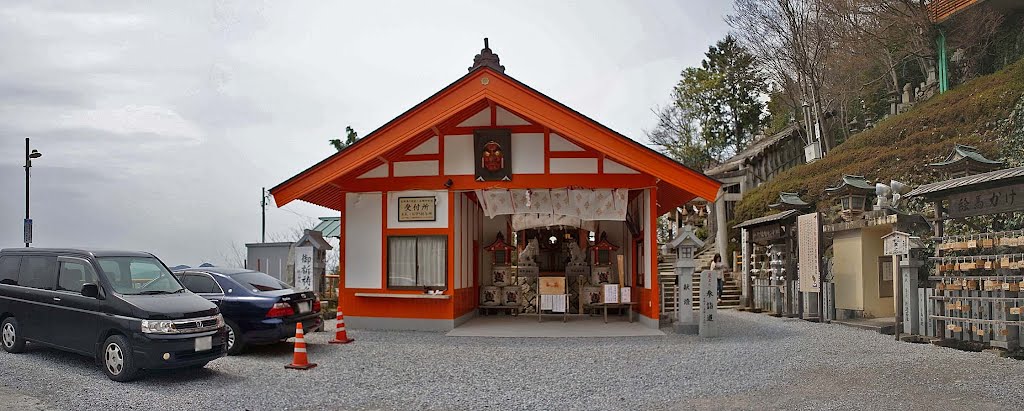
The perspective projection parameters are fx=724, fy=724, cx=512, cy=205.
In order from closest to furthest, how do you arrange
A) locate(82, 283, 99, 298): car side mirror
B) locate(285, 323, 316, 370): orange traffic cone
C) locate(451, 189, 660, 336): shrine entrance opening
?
locate(82, 283, 99, 298): car side mirror
locate(285, 323, 316, 370): orange traffic cone
locate(451, 189, 660, 336): shrine entrance opening

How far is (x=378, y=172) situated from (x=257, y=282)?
152 inches

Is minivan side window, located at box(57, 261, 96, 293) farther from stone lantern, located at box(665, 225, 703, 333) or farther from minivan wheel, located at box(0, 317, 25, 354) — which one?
stone lantern, located at box(665, 225, 703, 333)

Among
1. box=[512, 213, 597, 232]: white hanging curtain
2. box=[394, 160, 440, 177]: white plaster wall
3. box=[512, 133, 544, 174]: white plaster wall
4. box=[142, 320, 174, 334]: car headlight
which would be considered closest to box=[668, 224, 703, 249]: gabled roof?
box=[512, 133, 544, 174]: white plaster wall

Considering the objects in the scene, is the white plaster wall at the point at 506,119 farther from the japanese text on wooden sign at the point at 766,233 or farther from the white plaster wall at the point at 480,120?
the japanese text on wooden sign at the point at 766,233

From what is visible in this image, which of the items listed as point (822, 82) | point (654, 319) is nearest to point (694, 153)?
point (822, 82)

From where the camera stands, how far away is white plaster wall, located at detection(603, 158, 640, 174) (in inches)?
550

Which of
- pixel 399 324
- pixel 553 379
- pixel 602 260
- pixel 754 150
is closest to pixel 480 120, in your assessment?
pixel 399 324

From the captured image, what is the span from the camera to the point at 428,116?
13.5m

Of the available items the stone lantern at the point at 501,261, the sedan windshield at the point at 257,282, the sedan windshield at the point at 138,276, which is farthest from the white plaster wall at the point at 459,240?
the sedan windshield at the point at 138,276

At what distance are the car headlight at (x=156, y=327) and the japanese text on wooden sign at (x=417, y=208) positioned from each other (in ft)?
20.9

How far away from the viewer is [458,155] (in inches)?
562

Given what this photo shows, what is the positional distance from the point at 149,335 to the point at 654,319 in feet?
30.0

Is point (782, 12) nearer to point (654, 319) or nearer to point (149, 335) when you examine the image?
point (654, 319)

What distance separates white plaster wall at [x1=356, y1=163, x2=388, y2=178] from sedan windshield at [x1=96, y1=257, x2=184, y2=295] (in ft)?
17.7
